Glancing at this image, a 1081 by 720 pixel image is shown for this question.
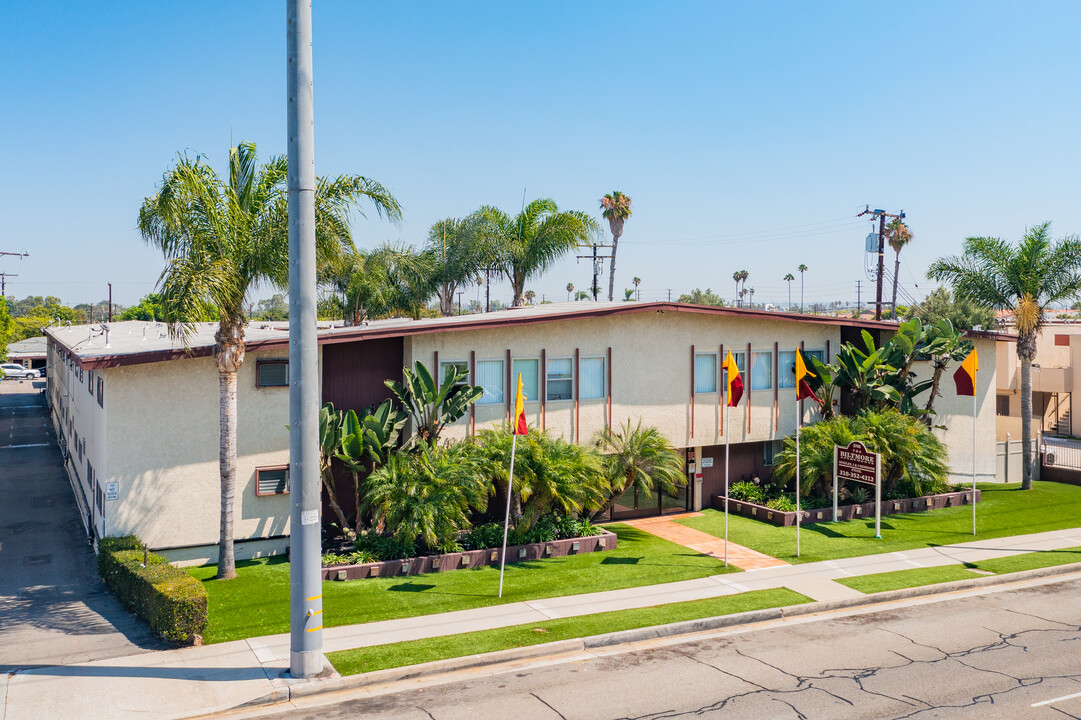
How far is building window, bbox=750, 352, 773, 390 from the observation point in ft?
85.5

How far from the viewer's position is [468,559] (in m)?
19.1

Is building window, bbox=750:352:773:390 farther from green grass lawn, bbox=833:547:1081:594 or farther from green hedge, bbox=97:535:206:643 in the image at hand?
green hedge, bbox=97:535:206:643

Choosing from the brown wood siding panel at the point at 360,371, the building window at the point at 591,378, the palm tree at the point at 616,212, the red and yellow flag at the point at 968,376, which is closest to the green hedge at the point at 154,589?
the brown wood siding panel at the point at 360,371

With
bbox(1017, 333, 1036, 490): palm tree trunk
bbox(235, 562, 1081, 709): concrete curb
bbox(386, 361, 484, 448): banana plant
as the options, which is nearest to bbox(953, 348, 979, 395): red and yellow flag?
bbox(1017, 333, 1036, 490): palm tree trunk

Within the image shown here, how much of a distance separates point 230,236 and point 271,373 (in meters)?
3.71

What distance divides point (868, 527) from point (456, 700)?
1558cm

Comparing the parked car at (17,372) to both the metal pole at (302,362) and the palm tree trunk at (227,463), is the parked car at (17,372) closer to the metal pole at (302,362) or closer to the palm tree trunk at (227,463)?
the palm tree trunk at (227,463)

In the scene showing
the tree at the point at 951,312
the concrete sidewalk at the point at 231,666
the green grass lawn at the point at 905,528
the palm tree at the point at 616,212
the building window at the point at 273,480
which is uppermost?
the palm tree at the point at 616,212

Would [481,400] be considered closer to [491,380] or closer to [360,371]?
[491,380]

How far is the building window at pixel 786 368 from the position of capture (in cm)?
2656

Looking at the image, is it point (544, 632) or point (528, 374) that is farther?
point (528, 374)

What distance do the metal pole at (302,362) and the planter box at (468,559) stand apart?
5435 millimetres

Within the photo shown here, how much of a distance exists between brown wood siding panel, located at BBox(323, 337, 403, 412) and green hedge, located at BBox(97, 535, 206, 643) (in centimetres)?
554

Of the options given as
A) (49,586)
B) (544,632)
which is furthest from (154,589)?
Result: (544,632)
